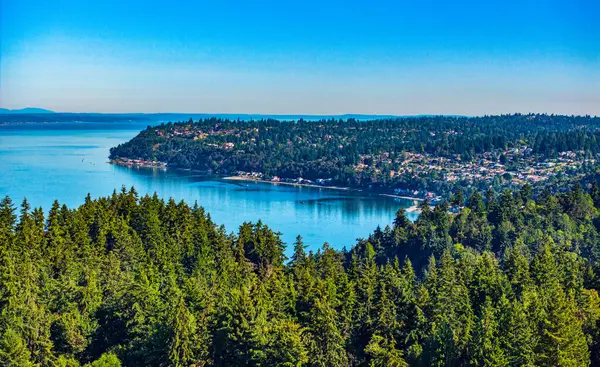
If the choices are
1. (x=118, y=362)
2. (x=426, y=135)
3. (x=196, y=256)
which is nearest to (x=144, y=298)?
(x=118, y=362)

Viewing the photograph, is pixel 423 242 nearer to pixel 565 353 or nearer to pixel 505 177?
pixel 565 353

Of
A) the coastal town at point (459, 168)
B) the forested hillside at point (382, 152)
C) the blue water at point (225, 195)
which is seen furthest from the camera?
the forested hillside at point (382, 152)

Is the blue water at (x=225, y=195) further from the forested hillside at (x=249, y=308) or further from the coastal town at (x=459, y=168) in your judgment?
the forested hillside at (x=249, y=308)

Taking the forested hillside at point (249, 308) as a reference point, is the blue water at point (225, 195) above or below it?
below

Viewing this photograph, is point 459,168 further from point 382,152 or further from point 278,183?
point 278,183

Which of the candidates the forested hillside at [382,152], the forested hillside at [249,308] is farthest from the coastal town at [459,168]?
the forested hillside at [249,308]

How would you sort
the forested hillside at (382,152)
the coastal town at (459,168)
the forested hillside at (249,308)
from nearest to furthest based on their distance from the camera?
the forested hillside at (249,308) < the coastal town at (459,168) < the forested hillside at (382,152)
